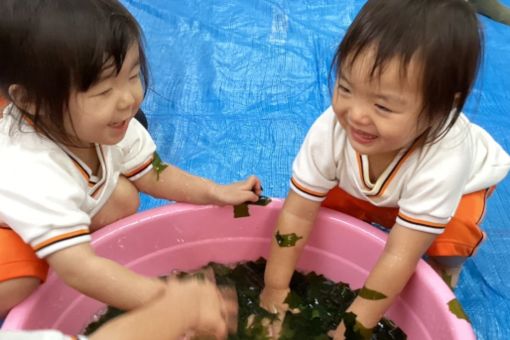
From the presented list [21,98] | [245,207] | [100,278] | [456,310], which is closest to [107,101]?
[21,98]

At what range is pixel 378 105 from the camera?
79cm

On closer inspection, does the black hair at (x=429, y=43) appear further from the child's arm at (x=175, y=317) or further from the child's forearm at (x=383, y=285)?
the child's arm at (x=175, y=317)

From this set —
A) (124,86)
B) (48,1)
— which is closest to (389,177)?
(124,86)

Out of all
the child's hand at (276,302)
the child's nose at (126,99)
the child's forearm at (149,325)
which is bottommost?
the child's hand at (276,302)

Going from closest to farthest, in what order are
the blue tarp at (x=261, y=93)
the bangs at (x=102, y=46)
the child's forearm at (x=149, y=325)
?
the child's forearm at (x=149, y=325)
the bangs at (x=102, y=46)
the blue tarp at (x=261, y=93)

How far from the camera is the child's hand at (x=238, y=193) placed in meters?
1.06

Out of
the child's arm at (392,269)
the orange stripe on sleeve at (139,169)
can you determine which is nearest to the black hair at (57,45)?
the orange stripe on sleeve at (139,169)

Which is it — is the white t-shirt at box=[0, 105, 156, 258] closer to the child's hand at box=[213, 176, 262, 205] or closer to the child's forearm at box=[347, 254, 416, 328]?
the child's hand at box=[213, 176, 262, 205]

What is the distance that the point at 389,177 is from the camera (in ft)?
3.05

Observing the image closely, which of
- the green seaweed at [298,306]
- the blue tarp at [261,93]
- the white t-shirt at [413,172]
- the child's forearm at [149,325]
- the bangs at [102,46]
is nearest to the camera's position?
the child's forearm at [149,325]

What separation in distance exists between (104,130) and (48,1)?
7.8 inches

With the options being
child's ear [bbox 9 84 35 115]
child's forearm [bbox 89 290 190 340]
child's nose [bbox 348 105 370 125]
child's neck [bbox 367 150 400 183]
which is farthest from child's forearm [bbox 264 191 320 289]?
child's ear [bbox 9 84 35 115]

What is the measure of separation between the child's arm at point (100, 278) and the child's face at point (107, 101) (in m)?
0.17

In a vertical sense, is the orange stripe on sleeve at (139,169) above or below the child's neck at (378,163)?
below
